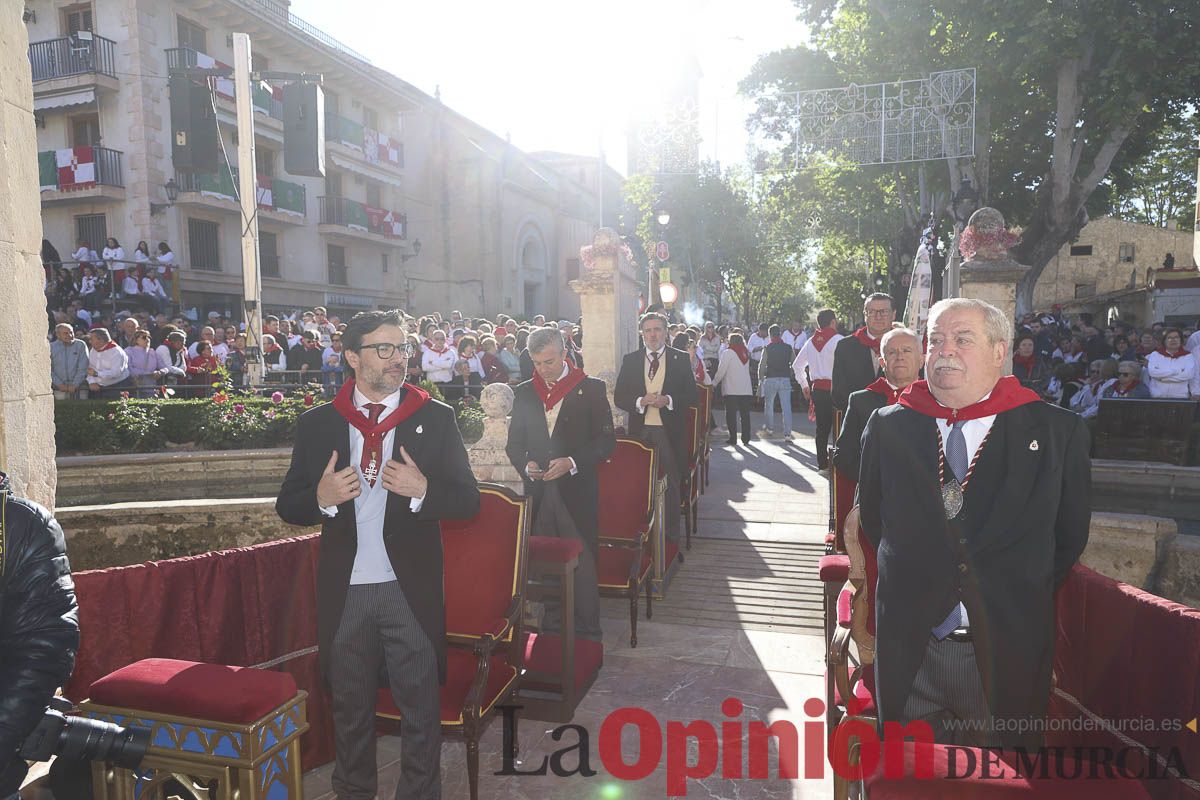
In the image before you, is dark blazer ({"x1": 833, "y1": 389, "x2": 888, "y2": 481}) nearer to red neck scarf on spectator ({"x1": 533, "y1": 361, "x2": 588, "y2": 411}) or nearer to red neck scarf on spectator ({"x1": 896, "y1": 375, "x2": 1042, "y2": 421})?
red neck scarf on spectator ({"x1": 896, "y1": 375, "x2": 1042, "y2": 421})

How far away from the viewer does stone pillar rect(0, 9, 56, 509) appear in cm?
325

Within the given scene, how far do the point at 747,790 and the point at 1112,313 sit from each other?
1459 inches

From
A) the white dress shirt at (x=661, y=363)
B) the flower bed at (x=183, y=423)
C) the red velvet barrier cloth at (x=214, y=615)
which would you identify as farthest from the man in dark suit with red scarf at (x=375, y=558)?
the flower bed at (x=183, y=423)

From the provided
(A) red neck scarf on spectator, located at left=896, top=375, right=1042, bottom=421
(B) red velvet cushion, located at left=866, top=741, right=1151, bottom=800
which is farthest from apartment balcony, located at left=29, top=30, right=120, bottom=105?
(B) red velvet cushion, located at left=866, top=741, right=1151, bottom=800

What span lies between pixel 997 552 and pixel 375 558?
2265 mm

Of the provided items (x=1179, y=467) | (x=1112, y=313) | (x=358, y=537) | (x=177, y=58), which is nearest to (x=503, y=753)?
(x=358, y=537)

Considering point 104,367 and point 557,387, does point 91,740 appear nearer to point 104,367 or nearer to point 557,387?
point 557,387

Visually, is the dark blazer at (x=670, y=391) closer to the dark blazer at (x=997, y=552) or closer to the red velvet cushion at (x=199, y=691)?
the dark blazer at (x=997, y=552)

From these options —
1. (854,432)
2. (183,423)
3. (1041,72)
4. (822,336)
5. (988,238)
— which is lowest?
(183,423)

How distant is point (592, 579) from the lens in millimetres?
4852

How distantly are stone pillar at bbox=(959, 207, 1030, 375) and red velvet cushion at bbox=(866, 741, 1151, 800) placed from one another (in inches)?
197

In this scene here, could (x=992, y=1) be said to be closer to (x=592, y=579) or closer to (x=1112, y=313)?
(x=592, y=579)

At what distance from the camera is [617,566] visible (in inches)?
213

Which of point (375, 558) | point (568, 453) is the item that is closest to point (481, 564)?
point (375, 558)
